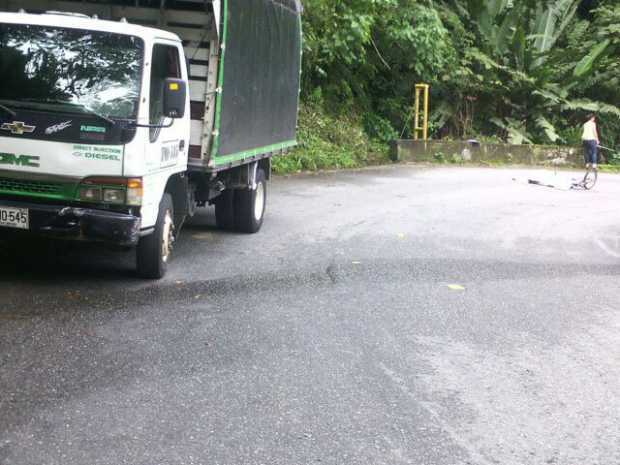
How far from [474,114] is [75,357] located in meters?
23.7

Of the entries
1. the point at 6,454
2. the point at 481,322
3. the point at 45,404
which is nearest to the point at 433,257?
the point at 481,322

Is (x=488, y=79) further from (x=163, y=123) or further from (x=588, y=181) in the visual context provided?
(x=163, y=123)

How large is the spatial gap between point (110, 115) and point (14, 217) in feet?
3.77

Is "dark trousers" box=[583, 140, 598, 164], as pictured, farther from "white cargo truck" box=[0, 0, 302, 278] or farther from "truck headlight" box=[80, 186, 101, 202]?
"truck headlight" box=[80, 186, 101, 202]

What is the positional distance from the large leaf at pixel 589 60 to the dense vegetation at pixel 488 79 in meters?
0.03

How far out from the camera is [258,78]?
1074cm

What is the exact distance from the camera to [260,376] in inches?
219

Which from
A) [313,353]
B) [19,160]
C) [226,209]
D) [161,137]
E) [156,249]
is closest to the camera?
[313,353]

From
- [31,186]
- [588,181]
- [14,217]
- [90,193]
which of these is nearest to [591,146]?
[588,181]

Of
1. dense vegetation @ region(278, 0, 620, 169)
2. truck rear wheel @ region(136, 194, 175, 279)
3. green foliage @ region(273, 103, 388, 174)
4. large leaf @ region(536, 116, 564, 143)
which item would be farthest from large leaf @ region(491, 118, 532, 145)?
truck rear wheel @ region(136, 194, 175, 279)

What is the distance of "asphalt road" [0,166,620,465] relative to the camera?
14.8 ft

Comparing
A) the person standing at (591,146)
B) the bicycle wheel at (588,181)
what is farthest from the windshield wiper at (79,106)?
the person standing at (591,146)

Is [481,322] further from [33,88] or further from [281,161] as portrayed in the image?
[281,161]

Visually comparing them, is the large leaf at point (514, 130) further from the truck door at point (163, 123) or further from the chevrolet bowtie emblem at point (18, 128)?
the chevrolet bowtie emblem at point (18, 128)
